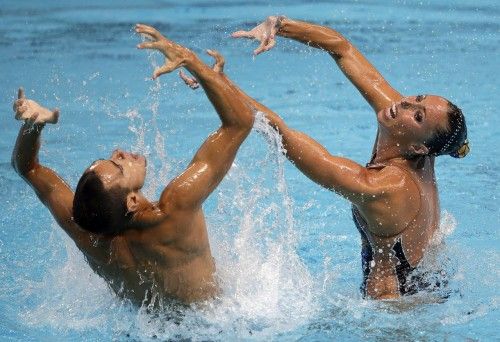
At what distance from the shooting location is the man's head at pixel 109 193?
2.87m

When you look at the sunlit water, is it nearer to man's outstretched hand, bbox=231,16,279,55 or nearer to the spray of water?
the spray of water

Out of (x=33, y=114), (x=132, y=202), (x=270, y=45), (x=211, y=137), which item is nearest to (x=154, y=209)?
(x=132, y=202)

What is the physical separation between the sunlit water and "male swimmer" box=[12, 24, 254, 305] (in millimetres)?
199

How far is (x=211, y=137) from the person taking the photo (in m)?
3.04

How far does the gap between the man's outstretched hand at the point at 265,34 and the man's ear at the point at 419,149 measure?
635mm

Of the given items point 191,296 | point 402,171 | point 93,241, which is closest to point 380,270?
point 402,171

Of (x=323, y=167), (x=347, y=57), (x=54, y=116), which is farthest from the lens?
(x=347, y=57)

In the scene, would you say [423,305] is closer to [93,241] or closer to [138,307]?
[138,307]

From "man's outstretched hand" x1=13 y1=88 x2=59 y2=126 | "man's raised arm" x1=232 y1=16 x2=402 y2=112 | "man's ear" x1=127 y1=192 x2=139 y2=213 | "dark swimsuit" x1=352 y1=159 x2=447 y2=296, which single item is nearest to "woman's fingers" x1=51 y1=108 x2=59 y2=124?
"man's outstretched hand" x1=13 y1=88 x2=59 y2=126

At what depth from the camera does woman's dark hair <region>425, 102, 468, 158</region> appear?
11.2ft

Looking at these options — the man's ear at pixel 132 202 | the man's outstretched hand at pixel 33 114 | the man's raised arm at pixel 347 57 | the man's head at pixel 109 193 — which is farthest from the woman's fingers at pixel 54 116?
the man's raised arm at pixel 347 57

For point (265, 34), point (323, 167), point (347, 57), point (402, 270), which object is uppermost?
point (265, 34)

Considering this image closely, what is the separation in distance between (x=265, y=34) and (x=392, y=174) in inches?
27.9

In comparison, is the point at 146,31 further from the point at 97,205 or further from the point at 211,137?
the point at 97,205
